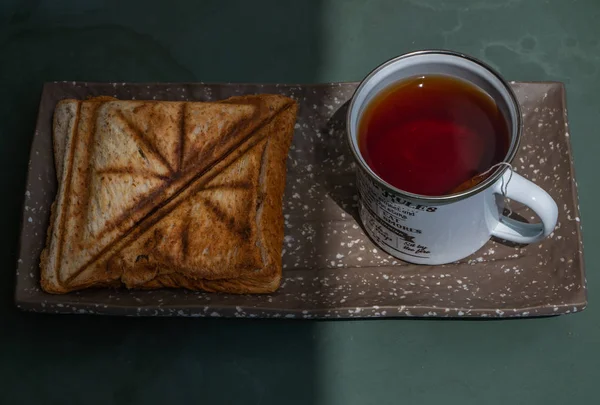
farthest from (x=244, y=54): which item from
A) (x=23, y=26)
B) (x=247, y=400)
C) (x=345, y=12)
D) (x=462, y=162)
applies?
(x=247, y=400)

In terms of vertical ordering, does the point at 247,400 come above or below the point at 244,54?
below

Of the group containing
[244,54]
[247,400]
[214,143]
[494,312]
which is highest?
[244,54]

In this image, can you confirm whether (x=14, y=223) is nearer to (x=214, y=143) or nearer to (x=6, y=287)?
(x=6, y=287)

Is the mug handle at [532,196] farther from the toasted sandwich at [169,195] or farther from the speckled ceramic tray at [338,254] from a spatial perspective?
the toasted sandwich at [169,195]

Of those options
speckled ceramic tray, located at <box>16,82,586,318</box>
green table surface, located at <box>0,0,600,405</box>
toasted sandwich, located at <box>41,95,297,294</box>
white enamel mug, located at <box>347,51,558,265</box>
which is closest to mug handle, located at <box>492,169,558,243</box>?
white enamel mug, located at <box>347,51,558,265</box>

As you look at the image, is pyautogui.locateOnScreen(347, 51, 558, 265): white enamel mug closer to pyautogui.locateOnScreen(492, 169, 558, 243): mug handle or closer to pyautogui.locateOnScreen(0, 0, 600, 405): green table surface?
pyautogui.locateOnScreen(492, 169, 558, 243): mug handle

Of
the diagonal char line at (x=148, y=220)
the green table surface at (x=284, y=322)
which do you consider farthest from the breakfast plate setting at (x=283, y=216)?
the green table surface at (x=284, y=322)
